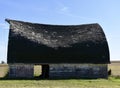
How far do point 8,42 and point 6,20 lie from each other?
12.6 feet

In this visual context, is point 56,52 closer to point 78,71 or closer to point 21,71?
point 78,71

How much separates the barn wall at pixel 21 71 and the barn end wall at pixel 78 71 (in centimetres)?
256

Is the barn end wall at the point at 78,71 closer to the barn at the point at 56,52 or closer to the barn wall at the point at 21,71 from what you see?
the barn at the point at 56,52

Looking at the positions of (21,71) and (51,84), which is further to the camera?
(21,71)

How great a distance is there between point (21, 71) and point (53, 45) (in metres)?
5.03

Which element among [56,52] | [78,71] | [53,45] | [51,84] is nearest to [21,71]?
[56,52]

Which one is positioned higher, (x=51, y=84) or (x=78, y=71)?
(x=78, y=71)

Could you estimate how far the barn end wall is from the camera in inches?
1786

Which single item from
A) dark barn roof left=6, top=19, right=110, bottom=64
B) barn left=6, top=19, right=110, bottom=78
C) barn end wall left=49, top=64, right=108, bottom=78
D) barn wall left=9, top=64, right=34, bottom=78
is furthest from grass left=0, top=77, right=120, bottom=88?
barn end wall left=49, top=64, right=108, bottom=78

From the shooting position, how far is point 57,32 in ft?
161

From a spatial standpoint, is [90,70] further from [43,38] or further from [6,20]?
[6,20]

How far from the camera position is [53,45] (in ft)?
150

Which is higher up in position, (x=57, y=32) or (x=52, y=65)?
(x=57, y=32)

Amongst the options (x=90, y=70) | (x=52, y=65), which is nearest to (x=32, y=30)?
(x=52, y=65)
